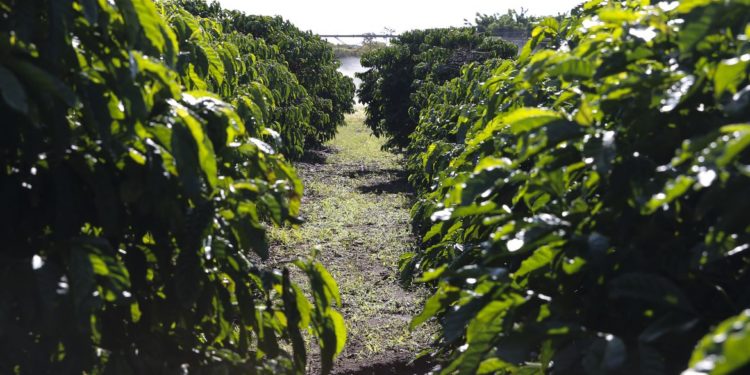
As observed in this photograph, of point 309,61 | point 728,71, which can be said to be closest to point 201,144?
point 728,71

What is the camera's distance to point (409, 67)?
2181cm

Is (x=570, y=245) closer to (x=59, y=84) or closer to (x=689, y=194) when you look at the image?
(x=689, y=194)

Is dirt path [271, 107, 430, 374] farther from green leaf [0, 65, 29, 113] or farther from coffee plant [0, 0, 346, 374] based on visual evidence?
green leaf [0, 65, 29, 113]

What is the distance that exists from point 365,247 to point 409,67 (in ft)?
39.6

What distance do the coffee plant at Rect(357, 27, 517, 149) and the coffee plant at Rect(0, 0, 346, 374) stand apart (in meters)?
13.9

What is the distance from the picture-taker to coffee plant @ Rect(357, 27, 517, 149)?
17.4m

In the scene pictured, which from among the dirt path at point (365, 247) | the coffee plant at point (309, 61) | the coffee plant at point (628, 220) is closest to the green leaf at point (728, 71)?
the coffee plant at point (628, 220)

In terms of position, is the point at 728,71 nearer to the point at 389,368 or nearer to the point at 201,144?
the point at 201,144

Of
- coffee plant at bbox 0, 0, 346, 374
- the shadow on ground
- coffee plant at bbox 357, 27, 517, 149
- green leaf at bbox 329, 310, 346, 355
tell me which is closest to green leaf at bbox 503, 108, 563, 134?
coffee plant at bbox 0, 0, 346, 374

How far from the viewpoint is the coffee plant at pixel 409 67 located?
57.1 feet

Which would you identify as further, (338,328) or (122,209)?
(338,328)

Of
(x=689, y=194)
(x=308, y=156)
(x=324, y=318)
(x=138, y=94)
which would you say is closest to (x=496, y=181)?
(x=689, y=194)

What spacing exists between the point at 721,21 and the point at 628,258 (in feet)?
1.60

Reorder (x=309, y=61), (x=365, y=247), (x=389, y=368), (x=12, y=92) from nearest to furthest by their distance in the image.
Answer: (x=12, y=92), (x=389, y=368), (x=365, y=247), (x=309, y=61)
